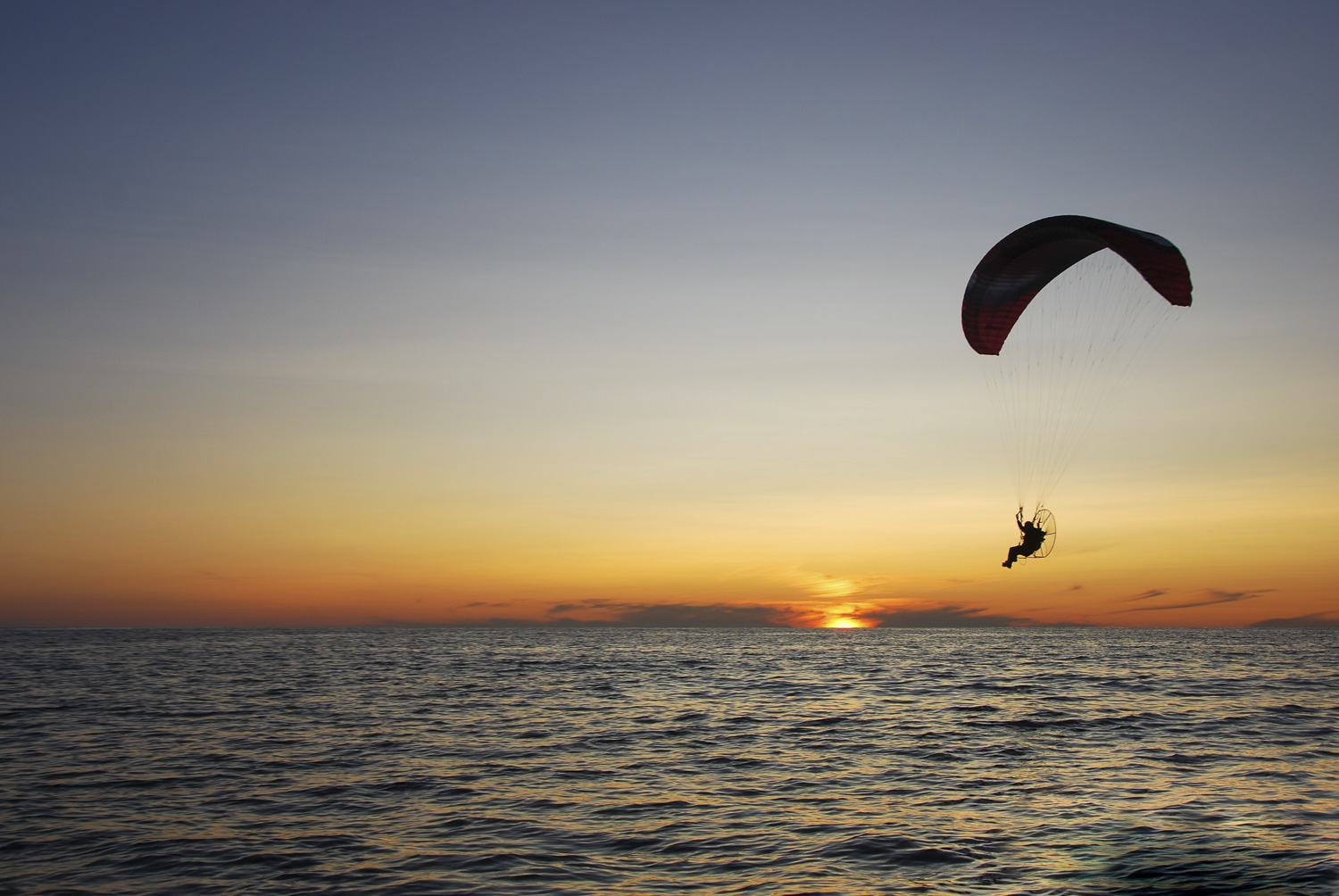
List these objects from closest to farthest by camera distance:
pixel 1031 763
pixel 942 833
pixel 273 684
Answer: pixel 942 833 < pixel 1031 763 < pixel 273 684

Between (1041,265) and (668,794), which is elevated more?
(1041,265)

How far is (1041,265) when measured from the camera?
25281mm

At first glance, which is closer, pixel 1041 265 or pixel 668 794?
pixel 668 794

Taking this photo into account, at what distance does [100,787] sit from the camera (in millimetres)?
18562

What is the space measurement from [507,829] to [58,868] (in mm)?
6417

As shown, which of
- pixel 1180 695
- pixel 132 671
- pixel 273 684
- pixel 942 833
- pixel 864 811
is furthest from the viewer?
pixel 132 671

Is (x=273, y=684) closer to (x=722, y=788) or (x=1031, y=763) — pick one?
(x=722, y=788)

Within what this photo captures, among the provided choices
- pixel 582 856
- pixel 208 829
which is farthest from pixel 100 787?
pixel 582 856

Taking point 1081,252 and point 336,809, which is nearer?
point 336,809

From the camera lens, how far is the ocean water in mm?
12945

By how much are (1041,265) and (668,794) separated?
17.1m

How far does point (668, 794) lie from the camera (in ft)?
59.1

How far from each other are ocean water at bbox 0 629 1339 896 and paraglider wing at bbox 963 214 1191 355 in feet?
36.2

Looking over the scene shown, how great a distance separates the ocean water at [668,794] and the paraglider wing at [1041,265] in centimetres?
1102
